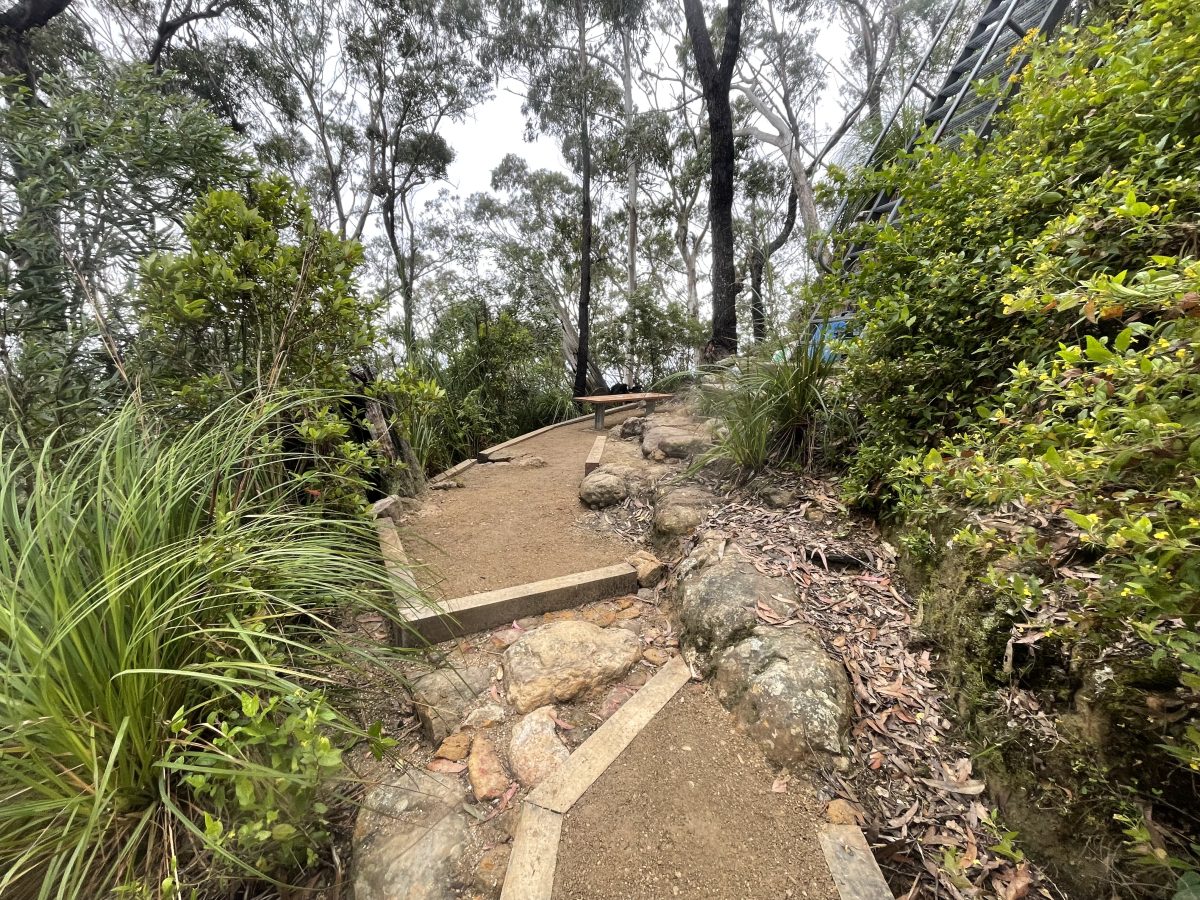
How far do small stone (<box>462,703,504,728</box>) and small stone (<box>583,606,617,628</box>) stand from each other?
585 millimetres

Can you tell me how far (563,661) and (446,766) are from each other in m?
0.51

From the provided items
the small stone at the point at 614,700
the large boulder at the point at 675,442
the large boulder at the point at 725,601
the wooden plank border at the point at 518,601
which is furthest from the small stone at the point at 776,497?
the small stone at the point at 614,700

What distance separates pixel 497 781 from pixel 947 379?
2.23 m

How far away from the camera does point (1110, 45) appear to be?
1.49 metres

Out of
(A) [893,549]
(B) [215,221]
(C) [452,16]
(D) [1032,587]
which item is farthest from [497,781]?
(C) [452,16]

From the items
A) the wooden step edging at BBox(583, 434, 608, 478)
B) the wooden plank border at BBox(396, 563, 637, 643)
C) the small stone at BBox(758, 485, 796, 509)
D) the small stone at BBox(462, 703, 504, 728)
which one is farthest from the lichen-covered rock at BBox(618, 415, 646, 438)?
the small stone at BBox(462, 703, 504, 728)

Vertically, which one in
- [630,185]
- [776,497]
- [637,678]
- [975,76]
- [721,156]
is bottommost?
[637,678]

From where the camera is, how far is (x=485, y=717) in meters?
1.58

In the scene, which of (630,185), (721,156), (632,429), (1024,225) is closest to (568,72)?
(630,185)

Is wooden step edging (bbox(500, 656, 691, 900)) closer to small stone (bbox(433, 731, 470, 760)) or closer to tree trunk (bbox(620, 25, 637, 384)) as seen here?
small stone (bbox(433, 731, 470, 760))

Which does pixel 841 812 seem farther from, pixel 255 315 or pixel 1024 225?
pixel 255 315

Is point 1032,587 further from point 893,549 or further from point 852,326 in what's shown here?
point 852,326

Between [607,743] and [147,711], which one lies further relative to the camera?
[607,743]

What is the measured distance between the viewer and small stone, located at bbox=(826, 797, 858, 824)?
117 centimetres
